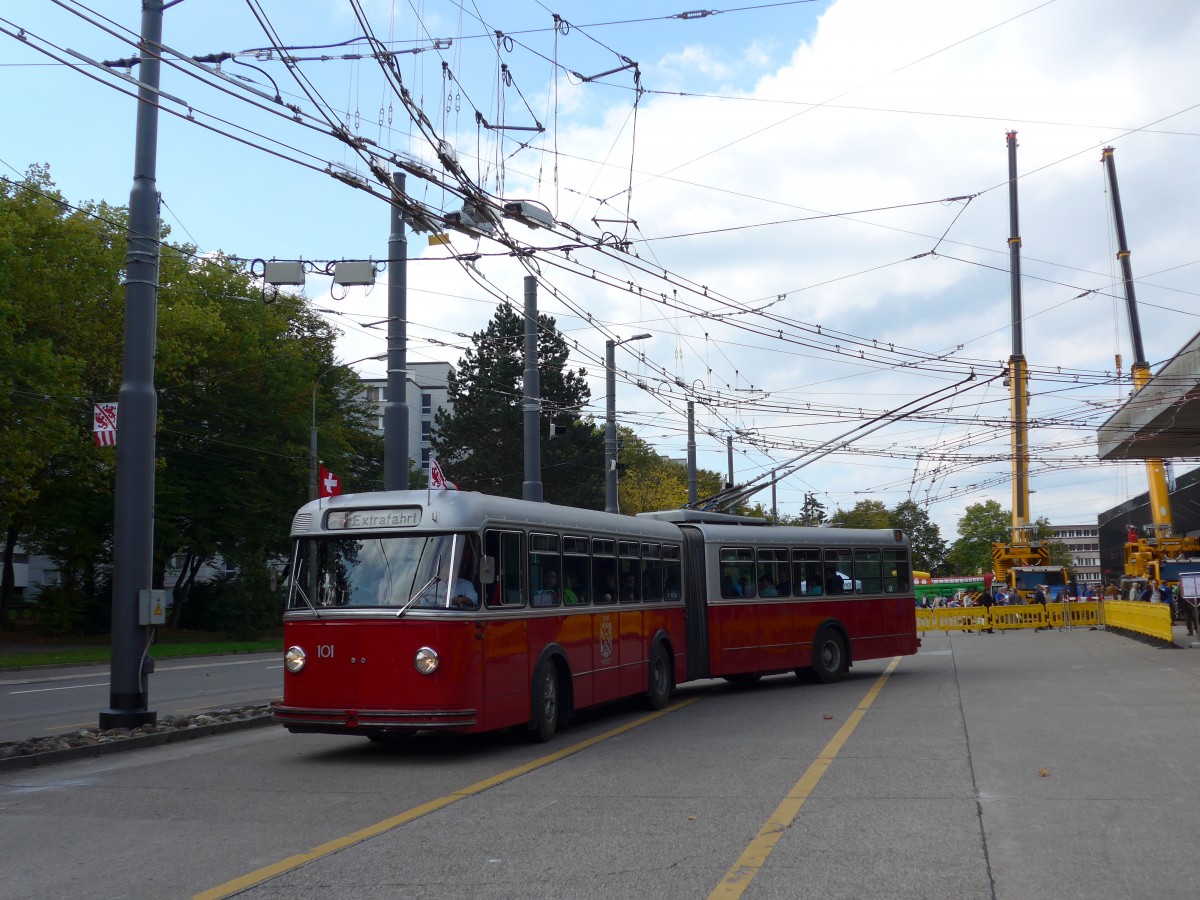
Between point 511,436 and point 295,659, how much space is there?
53.0 m

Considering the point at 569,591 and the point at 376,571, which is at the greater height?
the point at 376,571

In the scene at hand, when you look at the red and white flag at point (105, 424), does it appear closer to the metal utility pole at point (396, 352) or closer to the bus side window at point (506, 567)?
the metal utility pole at point (396, 352)

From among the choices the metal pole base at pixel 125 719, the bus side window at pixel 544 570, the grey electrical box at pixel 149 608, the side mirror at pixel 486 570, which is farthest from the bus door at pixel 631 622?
the metal pole base at pixel 125 719

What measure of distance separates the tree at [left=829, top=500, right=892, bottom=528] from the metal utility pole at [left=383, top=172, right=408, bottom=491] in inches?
3931

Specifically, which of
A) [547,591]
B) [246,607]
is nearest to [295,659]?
[547,591]

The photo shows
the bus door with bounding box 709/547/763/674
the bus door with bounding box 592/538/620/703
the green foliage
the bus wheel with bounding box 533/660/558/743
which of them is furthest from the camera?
the green foliage

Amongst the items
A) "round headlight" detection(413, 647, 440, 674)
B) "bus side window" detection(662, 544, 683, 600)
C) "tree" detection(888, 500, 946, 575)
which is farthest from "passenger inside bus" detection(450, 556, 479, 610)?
"tree" detection(888, 500, 946, 575)

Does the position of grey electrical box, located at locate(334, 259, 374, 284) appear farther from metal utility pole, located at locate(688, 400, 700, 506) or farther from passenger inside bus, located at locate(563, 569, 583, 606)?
metal utility pole, located at locate(688, 400, 700, 506)

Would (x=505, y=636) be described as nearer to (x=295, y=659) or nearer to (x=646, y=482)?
(x=295, y=659)

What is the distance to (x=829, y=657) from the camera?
2111 centimetres

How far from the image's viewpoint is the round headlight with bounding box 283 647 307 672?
12.1 metres

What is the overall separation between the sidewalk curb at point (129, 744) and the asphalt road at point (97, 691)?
6.16 ft

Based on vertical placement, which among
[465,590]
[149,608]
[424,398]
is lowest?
[149,608]

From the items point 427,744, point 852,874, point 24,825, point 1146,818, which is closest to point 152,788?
point 24,825
